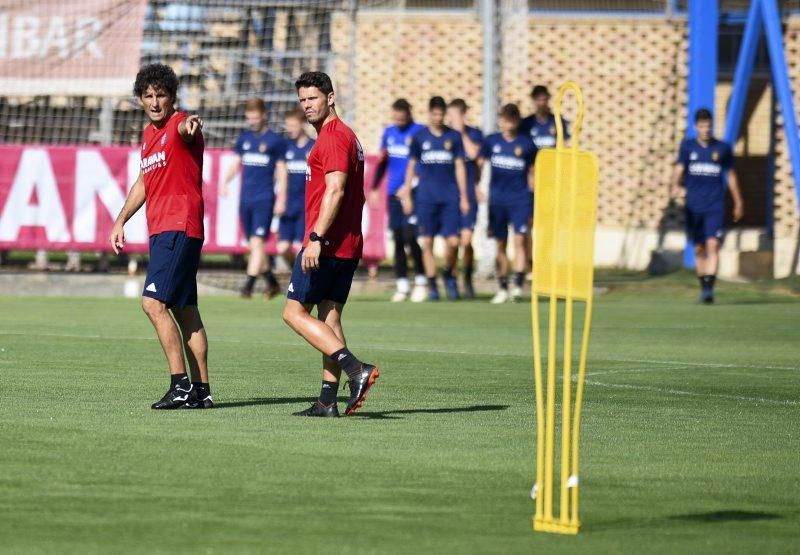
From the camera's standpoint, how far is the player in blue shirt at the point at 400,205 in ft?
70.5

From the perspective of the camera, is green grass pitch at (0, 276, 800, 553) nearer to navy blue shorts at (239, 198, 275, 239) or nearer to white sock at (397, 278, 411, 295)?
navy blue shorts at (239, 198, 275, 239)

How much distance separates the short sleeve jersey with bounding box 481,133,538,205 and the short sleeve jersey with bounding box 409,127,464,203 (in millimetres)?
763

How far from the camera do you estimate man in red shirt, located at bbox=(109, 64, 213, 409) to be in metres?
9.79

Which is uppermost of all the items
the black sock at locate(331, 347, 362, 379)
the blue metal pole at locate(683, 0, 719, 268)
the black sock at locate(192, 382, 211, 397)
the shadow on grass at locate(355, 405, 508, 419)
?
the blue metal pole at locate(683, 0, 719, 268)

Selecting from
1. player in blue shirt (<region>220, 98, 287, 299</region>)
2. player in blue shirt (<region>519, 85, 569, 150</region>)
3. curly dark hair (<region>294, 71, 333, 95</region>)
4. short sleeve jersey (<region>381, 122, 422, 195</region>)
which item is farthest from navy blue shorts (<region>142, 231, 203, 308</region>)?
player in blue shirt (<region>519, 85, 569, 150</region>)

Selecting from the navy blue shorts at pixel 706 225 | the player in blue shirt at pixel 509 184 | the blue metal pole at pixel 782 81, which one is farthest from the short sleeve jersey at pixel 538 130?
the blue metal pole at pixel 782 81

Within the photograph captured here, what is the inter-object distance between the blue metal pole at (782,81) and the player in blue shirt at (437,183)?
5.75m

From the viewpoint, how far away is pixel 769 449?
8.55 meters

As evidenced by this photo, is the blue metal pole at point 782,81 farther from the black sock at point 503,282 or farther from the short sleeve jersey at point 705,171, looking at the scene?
the black sock at point 503,282

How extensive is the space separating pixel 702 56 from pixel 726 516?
2002 centimetres

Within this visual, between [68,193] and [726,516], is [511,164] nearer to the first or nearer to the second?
[68,193]

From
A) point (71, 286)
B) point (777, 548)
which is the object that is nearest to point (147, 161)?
point (777, 548)

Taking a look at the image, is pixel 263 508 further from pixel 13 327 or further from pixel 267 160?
pixel 267 160

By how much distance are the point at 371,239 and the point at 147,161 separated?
1375 cm
